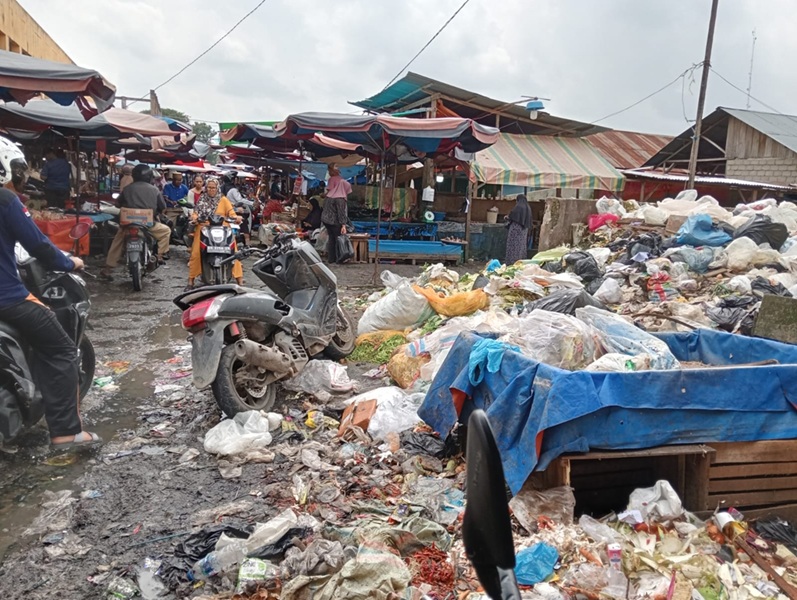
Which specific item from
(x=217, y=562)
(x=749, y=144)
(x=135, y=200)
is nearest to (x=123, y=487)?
(x=217, y=562)

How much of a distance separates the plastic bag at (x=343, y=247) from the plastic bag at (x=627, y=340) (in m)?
9.00

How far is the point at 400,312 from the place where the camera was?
7066 mm

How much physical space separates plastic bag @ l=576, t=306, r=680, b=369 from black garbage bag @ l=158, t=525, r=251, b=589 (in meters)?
2.73

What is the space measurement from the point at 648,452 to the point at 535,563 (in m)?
0.91

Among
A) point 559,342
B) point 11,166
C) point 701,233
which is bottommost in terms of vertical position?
point 559,342

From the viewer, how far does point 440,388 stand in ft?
13.5

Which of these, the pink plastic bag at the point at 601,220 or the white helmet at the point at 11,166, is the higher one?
the white helmet at the point at 11,166

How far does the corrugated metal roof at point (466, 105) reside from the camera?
1511 cm

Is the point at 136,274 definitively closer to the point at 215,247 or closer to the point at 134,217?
the point at 134,217

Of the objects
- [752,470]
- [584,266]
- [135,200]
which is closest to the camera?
[752,470]

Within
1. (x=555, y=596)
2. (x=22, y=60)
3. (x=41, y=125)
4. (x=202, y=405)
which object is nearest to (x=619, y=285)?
(x=202, y=405)

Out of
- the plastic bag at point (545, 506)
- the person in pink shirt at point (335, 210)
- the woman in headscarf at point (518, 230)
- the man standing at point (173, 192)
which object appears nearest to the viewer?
the plastic bag at point (545, 506)

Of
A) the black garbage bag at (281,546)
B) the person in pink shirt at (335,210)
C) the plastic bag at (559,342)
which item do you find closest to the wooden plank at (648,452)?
the plastic bag at (559,342)

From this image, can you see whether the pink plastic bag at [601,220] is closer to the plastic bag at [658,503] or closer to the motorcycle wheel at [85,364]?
the plastic bag at [658,503]
